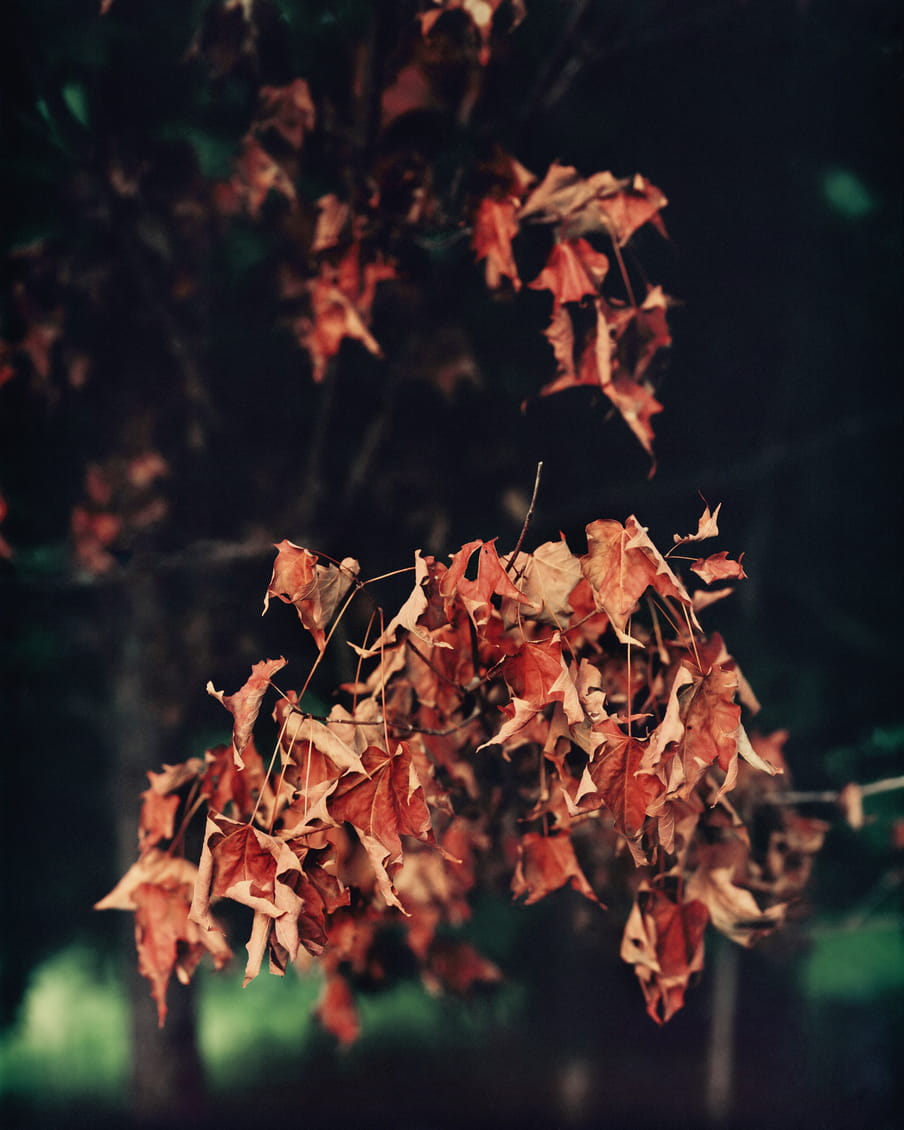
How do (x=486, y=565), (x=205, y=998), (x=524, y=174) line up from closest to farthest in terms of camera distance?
(x=486, y=565) < (x=524, y=174) < (x=205, y=998)

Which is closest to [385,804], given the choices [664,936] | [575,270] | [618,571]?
[618,571]

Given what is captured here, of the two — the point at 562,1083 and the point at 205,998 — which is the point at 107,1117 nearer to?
Answer: the point at 205,998

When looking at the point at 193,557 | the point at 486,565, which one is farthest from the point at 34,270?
the point at 486,565

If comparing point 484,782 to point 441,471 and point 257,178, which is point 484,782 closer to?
point 441,471

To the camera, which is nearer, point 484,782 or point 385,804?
point 385,804

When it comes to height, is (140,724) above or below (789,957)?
above

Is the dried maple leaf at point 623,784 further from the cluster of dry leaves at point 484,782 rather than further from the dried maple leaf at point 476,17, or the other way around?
the dried maple leaf at point 476,17
